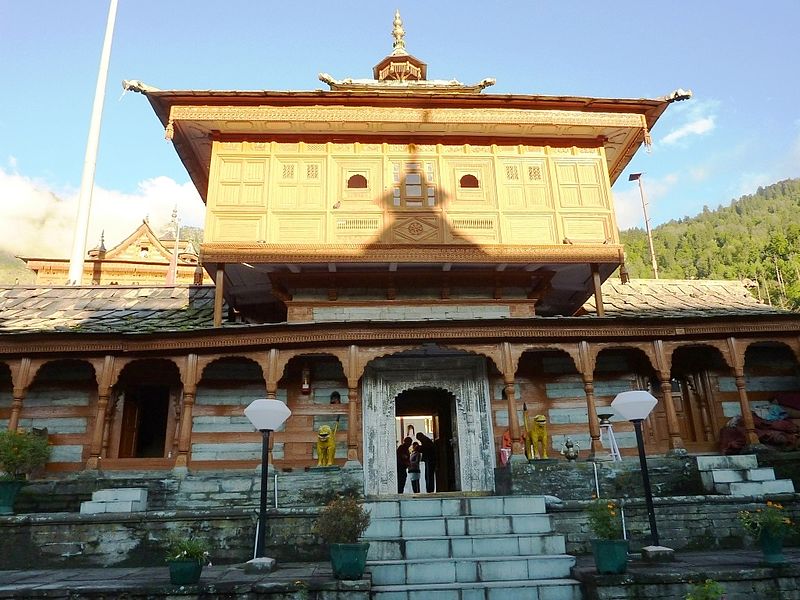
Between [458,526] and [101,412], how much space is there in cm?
830

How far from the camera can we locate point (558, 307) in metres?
17.8

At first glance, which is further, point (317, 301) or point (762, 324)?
point (317, 301)

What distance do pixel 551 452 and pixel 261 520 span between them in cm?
781

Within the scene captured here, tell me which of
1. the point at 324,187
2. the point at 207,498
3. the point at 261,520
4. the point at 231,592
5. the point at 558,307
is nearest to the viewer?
the point at 231,592

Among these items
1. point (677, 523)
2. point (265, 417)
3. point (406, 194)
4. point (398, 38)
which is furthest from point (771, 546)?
point (398, 38)

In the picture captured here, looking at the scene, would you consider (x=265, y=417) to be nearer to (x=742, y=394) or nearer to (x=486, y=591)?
(x=486, y=591)

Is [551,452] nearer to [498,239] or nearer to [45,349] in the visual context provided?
[498,239]

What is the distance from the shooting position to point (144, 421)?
607 inches

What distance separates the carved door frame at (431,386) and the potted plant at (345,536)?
537 cm

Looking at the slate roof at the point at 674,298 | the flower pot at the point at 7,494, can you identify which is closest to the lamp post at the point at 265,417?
the flower pot at the point at 7,494

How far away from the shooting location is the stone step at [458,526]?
31.6 feet

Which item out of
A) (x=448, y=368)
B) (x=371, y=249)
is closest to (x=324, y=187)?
(x=371, y=249)

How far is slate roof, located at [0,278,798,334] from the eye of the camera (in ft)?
46.5

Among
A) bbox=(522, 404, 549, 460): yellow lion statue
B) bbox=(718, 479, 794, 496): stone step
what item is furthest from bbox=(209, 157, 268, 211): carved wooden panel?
bbox=(718, 479, 794, 496): stone step
